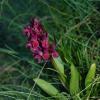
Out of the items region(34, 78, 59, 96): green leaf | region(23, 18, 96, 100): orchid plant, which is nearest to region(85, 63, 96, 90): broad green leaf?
region(23, 18, 96, 100): orchid plant

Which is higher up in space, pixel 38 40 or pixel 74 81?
pixel 38 40

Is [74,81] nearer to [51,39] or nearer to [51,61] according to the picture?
[51,61]

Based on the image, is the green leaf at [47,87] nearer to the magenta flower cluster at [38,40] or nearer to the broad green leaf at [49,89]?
the broad green leaf at [49,89]

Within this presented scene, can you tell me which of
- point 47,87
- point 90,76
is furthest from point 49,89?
point 90,76

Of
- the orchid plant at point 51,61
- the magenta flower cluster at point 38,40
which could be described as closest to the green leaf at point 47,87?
the orchid plant at point 51,61

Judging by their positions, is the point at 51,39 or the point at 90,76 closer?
the point at 90,76

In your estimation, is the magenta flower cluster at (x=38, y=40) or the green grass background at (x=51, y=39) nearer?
the magenta flower cluster at (x=38, y=40)
